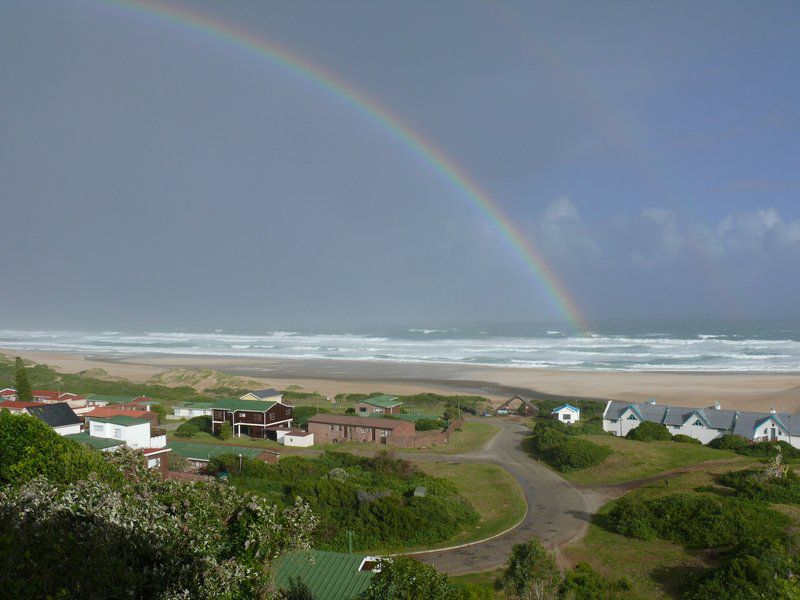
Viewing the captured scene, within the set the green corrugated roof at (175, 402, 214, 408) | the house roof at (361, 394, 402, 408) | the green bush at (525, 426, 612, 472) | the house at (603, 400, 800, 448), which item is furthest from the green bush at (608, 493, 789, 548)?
the green corrugated roof at (175, 402, 214, 408)

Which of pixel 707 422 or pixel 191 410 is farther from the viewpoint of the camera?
pixel 191 410

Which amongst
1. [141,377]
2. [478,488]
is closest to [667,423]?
[478,488]

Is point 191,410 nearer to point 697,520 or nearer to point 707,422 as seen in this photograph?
point 697,520

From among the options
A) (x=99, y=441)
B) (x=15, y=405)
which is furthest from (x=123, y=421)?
(x=15, y=405)

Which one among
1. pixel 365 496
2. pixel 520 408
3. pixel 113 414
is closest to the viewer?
pixel 365 496

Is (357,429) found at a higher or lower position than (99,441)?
lower

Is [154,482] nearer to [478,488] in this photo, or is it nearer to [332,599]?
[332,599]
